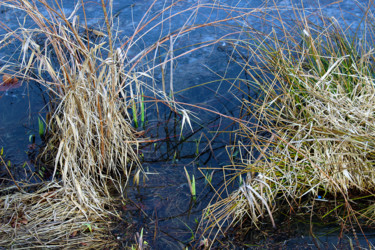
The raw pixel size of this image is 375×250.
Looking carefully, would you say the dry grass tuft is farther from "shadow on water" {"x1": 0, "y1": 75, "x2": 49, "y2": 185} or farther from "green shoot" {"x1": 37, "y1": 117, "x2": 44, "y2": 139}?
"green shoot" {"x1": 37, "y1": 117, "x2": 44, "y2": 139}

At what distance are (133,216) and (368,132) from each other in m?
1.44

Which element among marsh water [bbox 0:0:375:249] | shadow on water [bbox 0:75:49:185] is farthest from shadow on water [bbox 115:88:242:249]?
shadow on water [bbox 0:75:49:185]

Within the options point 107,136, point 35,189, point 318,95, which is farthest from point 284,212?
point 35,189

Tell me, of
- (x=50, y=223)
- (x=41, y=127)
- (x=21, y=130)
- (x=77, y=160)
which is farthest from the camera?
(x=21, y=130)

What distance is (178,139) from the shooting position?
2.76 m

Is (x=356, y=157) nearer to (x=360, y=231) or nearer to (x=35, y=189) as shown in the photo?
(x=360, y=231)

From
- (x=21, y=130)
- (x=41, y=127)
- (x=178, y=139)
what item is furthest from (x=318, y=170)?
(x=21, y=130)

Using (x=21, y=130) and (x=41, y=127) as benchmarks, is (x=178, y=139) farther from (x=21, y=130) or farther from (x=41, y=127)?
(x=21, y=130)

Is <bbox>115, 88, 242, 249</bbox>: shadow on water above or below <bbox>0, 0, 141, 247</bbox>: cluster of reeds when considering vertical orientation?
below

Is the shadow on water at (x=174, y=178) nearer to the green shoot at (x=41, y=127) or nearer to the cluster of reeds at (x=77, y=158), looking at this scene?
A: the cluster of reeds at (x=77, y=158)

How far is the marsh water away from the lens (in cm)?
206

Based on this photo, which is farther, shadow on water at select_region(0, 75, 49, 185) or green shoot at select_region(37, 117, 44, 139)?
green shoot at select_region(37, 117, 44, 139)

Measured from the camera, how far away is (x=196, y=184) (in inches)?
93.9

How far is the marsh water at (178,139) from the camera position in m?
2.06
